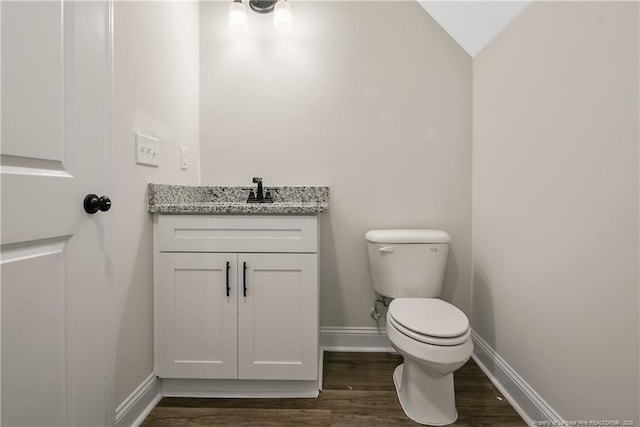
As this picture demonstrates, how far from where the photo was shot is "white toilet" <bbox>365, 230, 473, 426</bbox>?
1090mm

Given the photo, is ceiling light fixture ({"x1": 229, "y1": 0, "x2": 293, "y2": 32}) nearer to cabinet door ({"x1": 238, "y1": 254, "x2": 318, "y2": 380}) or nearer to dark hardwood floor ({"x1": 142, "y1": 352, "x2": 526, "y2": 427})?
cabinet door ({"x1": 238, "y1": 254, "x2": 318, "y2": 380})

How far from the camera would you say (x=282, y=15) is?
159 cm

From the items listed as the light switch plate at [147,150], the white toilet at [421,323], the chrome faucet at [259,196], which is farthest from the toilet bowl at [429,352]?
the light switch plate at [147,150]

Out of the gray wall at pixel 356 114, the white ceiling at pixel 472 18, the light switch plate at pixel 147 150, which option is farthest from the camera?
the gray wall at pixel 356 114

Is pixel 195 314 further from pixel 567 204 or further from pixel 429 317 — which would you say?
pixel 567 204

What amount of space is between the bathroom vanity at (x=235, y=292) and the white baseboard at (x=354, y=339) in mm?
483

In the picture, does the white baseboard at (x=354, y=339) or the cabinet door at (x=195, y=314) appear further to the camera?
the white baseboard at (x=354, y=339)

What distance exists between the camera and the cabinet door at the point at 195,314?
127 centimetres

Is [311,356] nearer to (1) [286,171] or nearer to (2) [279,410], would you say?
(2) [279,410]

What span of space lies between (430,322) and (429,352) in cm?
12

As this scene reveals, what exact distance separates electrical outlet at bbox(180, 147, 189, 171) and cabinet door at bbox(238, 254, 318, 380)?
669mm

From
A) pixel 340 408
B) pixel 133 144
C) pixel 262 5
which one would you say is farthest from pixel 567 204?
pixel 262 5

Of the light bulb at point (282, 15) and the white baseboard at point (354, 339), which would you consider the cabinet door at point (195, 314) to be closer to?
the white baseboard at point (354, 339)

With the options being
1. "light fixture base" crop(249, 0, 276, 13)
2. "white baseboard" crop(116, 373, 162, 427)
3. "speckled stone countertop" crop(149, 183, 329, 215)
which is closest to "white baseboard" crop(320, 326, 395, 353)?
"speckled stone countertop" crop(149, 183, 329, 215)
